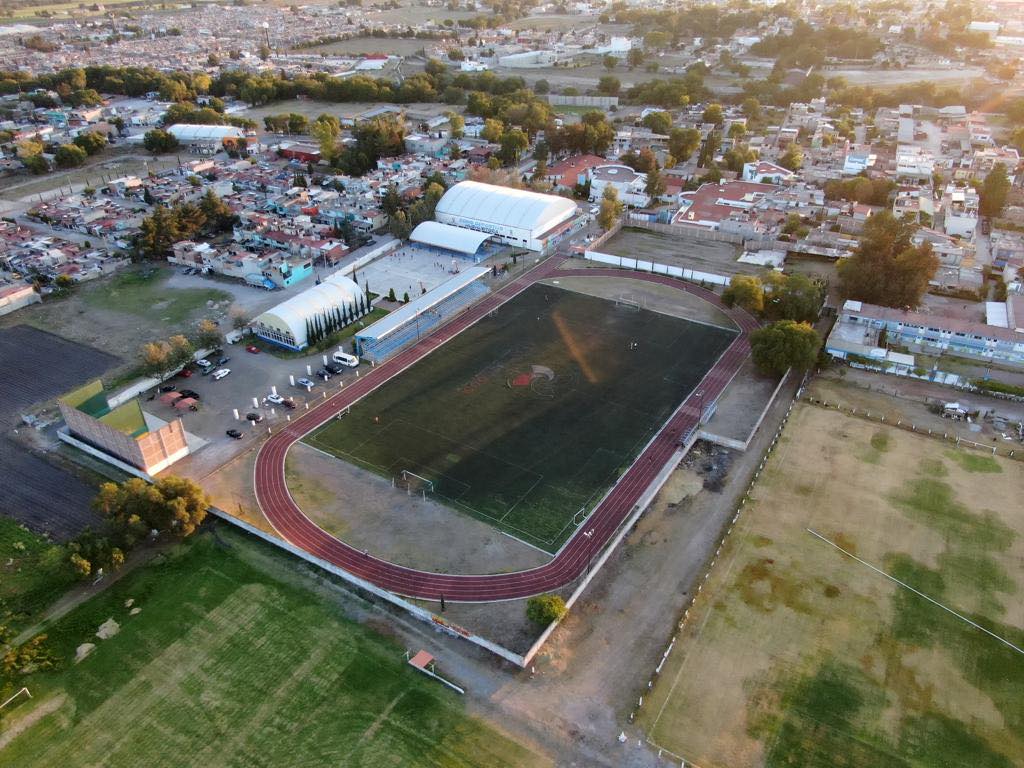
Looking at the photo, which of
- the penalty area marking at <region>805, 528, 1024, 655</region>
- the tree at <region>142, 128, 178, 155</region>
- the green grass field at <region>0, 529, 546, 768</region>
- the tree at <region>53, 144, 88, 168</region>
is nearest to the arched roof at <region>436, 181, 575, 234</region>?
the penalty area marking at <region>805, 528, 1024, 655</region>

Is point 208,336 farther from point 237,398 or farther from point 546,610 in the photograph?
point 546,610

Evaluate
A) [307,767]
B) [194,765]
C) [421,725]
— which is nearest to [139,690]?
[194,765]

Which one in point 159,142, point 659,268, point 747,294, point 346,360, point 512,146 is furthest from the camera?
point 159,142

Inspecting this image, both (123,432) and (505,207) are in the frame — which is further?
(505,207)

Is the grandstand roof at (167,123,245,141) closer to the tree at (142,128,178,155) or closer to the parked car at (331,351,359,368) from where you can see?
the tree at (142,128,178,155)

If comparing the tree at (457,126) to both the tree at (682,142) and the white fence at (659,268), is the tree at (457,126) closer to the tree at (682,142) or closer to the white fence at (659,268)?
the tree at (682,142)

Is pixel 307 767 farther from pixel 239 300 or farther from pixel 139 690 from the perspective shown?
pixel 239 300

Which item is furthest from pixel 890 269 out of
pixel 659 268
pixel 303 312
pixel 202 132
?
pixel 202 132
